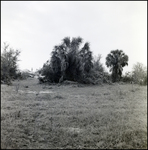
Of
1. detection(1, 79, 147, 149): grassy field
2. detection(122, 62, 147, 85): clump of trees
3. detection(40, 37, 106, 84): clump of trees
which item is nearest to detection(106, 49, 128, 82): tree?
detection(122, 62, 147, 85): clump of trees

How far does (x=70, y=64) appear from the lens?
35.4 meters

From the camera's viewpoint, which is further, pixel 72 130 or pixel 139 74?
pixel 139 74

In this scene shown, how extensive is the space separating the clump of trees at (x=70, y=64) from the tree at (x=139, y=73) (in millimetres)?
8407

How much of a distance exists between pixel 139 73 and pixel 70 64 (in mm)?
13428

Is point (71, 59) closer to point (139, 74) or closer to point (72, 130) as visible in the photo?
point (139, 74)

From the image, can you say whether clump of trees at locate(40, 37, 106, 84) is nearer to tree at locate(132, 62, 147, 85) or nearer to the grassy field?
tree at locate(132, 62, 147, 85)

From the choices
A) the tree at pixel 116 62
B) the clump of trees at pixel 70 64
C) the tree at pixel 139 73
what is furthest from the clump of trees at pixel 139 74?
the clump of trees at pixel 70 64

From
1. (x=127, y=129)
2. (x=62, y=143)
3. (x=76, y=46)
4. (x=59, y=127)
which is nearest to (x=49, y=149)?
(x=62, y=143)

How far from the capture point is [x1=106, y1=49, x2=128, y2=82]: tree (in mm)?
46781

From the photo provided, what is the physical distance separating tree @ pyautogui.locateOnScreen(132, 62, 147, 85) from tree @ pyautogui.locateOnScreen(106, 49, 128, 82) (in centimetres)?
459

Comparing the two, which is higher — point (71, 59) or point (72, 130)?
point (71, 59)

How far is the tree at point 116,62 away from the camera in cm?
4678

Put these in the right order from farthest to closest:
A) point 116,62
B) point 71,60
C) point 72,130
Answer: point 116,62
point 71,60
point 72,130

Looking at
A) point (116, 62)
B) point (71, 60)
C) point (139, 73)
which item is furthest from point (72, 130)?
point (116, 62)
